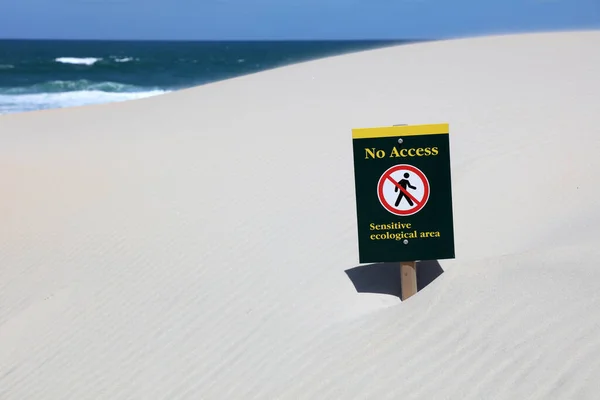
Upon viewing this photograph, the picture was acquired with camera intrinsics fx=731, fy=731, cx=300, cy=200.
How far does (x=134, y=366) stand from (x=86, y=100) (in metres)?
27.7

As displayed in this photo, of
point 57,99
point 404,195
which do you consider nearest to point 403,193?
point 404,195

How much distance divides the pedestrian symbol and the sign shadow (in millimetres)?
546

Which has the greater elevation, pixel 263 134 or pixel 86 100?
pixel 86 100

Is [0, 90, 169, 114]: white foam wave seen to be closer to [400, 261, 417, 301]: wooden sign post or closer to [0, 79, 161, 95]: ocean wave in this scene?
[0, 79, 161, 95]: ocean wave

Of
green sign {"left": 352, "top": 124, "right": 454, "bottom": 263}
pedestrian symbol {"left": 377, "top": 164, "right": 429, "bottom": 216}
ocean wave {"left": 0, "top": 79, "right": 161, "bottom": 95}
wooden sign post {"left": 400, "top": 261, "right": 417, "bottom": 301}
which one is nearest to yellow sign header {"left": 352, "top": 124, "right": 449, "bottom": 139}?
green sign {"left": 352, "top": 124, "right": 454, "bottom": 263}

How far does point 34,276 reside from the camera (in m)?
6.15

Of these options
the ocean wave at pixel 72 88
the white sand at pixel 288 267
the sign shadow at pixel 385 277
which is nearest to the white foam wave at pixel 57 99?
the ocean wave at pixel 72 88

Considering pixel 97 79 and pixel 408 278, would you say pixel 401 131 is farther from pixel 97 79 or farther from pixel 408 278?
pixel 97 79

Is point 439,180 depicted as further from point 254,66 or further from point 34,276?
point 254,66

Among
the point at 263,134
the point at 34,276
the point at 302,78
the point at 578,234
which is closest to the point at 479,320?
the point at 578,234

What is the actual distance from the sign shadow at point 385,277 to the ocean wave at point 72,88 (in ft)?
99.1

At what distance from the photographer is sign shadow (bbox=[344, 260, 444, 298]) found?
15.4ft

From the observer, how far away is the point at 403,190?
4.29m

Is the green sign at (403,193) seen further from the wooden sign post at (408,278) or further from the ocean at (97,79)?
the ocean at (97,79)
